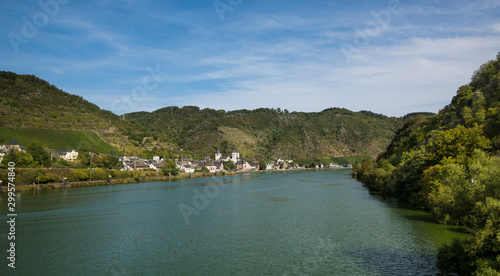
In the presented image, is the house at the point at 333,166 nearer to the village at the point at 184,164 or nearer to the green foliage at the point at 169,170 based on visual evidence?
the village at the point at 184,164

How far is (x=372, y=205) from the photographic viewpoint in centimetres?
3738

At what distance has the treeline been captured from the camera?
43.1ft

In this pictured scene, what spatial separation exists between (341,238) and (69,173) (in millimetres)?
60406

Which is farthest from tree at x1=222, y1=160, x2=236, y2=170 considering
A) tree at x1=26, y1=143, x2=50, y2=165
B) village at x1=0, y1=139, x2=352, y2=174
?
tree at x1=26, y1=143, x2=50, y2=165

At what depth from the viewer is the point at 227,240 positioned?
23625mm

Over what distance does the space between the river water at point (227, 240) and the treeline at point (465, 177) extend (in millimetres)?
1744

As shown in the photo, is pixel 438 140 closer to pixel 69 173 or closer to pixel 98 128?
pixel 69 173

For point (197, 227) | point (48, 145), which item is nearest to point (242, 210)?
point (197, 227)

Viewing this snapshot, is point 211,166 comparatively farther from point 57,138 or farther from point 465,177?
point 465,177

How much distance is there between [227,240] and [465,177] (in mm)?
17090

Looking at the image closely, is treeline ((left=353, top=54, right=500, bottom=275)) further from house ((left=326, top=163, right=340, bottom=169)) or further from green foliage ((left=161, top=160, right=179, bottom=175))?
house ((left=326, top=163, right=340, bottom=169))

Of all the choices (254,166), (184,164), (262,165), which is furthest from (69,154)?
(262,165)

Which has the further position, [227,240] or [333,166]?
[333,166]

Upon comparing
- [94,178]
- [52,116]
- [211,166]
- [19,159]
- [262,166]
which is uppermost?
[52,116]
